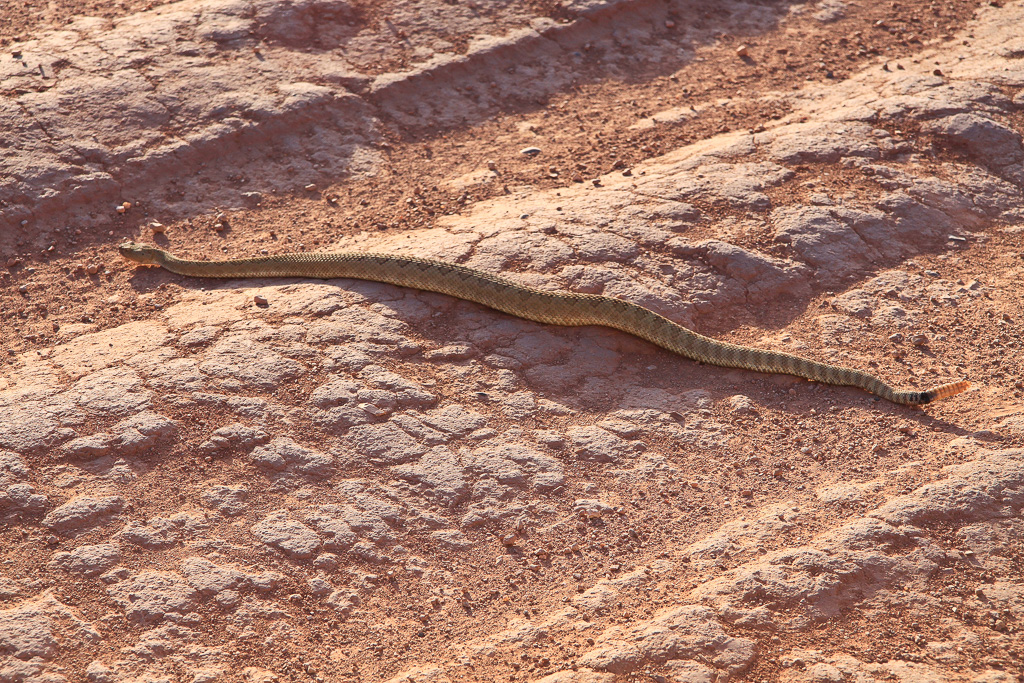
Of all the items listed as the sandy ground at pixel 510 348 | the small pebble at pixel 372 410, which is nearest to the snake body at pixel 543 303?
the sandy ground at pixel 510 348

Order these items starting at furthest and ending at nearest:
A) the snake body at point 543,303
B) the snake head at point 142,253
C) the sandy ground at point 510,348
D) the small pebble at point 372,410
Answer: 1. the snake head at point 142,253
2. the snake body at point 543,303
3. the small pebble at point 372,410
4. the sandy ground at point 510,348

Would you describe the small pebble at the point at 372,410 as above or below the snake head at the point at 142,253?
below

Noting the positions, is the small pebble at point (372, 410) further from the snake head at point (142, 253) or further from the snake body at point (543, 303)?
the snake head at point (142, 253)

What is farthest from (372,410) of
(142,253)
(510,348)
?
(142,253)

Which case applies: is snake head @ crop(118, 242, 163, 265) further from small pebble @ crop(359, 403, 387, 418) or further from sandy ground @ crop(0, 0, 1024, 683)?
small pebble @ crop(359, 403, 387, 418)

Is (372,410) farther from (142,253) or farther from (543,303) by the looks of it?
(142,253)

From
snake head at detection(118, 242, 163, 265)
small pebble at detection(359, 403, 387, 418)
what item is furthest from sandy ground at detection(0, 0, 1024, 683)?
snake head at detection(118, 242, 163, 265)
